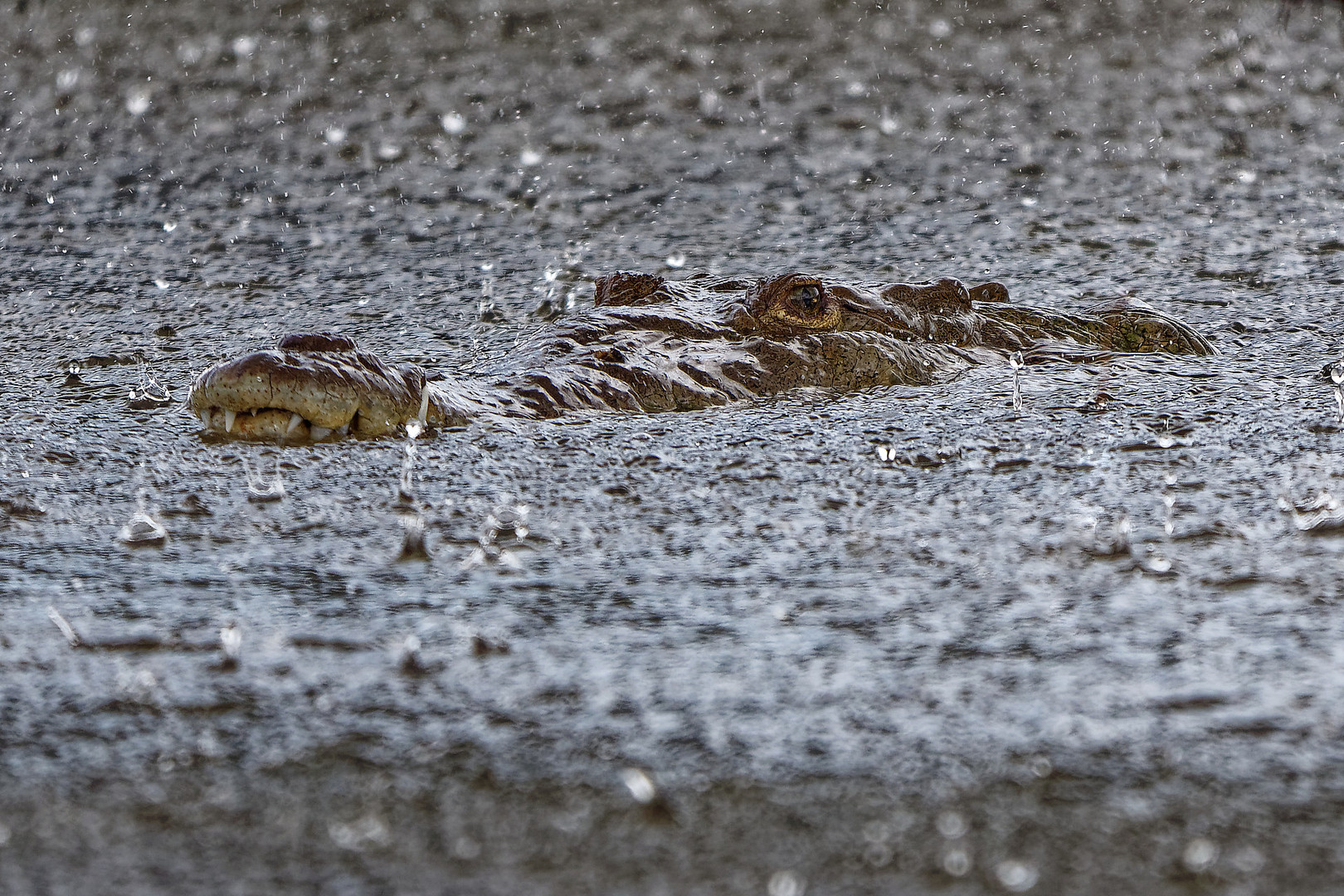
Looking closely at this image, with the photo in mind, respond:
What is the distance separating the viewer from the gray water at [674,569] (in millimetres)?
2365

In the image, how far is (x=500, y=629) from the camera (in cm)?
320

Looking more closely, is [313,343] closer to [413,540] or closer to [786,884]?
[413,540]

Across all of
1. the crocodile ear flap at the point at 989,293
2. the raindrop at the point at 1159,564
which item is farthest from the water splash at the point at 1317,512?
the crocodile ear flap at the point at 989,293

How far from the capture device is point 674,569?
12.0ft

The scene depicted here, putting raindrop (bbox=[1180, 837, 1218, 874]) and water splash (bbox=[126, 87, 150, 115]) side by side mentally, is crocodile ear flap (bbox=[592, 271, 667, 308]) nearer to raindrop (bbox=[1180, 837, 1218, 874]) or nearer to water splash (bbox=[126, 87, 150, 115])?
raindrop (bbox=[1180, 837, 1218, 874])

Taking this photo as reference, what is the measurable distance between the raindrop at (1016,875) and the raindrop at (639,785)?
0.57 meters

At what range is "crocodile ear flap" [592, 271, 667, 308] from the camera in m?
6.31

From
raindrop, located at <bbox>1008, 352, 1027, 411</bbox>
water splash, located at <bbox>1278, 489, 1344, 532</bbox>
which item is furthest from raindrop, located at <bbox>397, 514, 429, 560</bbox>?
raindrop, located at <bbox>1008, 352, 1027, 411</bbox>

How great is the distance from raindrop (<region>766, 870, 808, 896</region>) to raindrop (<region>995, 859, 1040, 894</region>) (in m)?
0.29

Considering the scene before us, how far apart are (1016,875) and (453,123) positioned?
9297mm

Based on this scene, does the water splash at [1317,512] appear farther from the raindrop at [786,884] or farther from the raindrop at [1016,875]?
the raindrop at [786,884]

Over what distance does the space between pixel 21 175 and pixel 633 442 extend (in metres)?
6.76

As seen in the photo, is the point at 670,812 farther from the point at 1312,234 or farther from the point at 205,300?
the point at 1312,234

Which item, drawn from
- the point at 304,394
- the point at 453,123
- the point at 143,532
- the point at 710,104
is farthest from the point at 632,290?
the point at 710,104
